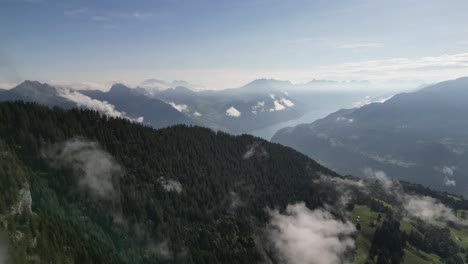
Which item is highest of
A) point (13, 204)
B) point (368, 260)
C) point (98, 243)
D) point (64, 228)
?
point (13, 204)

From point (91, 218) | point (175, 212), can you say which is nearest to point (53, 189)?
point (91, 218)

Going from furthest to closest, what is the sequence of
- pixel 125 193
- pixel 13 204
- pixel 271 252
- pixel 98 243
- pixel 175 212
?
1. pixel 271 252
2. pixel 175 212
3. pixel 125 193
4. pixel 98 243
5. pixel 13 204

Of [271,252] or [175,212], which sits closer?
[175,212]

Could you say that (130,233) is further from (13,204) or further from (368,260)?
(368,260)

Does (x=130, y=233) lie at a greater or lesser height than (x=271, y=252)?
greater

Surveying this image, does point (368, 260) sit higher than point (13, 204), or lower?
lower

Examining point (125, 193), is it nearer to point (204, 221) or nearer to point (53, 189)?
point (53, 189)

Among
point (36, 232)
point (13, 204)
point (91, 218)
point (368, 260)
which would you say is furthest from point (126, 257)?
point (368, 260)

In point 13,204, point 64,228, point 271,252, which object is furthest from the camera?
point 271,252

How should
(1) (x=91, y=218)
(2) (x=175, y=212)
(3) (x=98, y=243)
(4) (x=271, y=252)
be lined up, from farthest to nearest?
(4) (x=271, y=252)
(2) (x=175, y=212)
(1) (x=91, y=218)
(3) (x=98, y=243)
